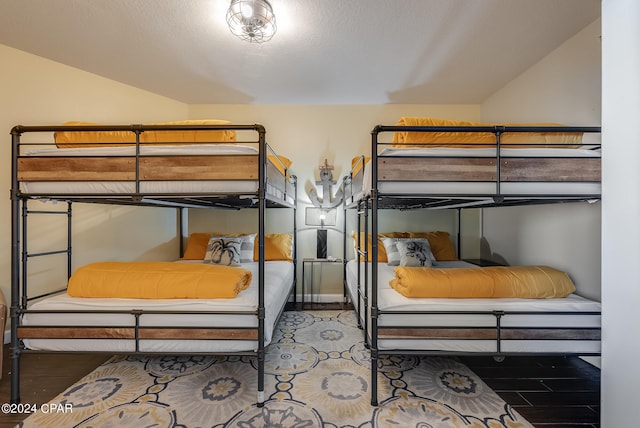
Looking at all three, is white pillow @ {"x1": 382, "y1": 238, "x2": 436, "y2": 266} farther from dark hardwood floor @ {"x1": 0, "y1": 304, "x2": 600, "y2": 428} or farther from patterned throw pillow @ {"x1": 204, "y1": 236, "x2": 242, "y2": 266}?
patterned throw pillow @ {"x1": 204, "y1": 236, "x2": 242, "y2": 266}

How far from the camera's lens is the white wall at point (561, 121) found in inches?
76.3

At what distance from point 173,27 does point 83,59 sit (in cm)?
114

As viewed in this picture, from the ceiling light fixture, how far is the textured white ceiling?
0.12m

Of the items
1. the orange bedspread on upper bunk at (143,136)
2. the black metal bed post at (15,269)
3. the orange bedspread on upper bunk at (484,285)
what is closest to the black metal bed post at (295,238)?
the orange bedspread on upper bunk at (143,136)

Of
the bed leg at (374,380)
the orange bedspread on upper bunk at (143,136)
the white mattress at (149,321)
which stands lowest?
the bed leg at (374,380)

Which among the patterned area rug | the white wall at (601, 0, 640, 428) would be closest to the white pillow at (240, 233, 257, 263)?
the patterned area rug

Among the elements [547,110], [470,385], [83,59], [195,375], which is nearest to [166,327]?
[195,375]

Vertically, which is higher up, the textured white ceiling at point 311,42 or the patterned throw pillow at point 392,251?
the textured white ceiling at point 311,42

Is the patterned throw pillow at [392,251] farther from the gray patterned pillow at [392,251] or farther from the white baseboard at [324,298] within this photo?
the white baseboard at [324,298]

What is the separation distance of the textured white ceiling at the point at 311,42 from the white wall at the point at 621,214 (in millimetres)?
925

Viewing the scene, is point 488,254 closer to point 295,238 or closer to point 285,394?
point 295,238

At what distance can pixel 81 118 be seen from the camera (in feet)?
8.61

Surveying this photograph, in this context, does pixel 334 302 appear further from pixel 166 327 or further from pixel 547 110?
pixel 547 110

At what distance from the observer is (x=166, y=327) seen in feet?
5.08
